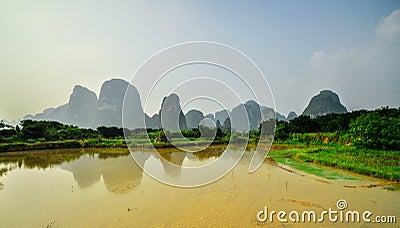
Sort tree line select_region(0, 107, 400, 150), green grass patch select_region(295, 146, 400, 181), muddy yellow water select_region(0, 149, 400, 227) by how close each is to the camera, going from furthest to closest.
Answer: tree line select_region(0, 107, 400, 150), green grass patch select_region(295, 146, 400, 181), muddy yellow water select_region(0, 149, 400, 227)

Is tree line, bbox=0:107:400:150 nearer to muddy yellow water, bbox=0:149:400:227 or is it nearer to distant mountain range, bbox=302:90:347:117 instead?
muddy yellow water, bbox=0:149:400:227

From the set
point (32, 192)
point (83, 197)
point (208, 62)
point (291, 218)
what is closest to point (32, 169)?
point (32, 192)

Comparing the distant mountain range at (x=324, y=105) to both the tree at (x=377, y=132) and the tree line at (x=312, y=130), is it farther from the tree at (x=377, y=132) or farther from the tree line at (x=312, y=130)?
the tree at (x=377, y=132)

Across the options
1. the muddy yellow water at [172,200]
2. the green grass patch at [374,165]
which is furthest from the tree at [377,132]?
the muddy yellow water at [172,200]

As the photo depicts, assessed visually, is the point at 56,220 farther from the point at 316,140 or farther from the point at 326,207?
the point at 316,140

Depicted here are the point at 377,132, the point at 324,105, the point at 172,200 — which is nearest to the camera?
the point at 172,200

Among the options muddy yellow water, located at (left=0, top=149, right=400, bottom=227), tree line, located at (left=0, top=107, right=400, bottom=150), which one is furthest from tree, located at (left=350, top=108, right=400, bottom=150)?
muddy yellow water, located at (left=0, top=149, right=400, bottom=227)

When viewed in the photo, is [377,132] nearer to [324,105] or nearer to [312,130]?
[312,130]

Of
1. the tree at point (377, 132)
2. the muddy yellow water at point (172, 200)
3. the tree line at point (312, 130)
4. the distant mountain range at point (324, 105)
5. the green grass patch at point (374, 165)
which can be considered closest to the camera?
the muddy yellow water at point (172, 200)

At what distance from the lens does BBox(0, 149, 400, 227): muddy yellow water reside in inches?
193

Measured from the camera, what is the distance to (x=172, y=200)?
628 centimetres

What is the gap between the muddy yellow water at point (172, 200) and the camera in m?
4.90

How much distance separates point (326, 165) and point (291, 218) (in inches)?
286

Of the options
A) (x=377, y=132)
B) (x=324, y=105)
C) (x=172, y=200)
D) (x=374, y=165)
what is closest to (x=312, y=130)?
(x=377, y=132)
